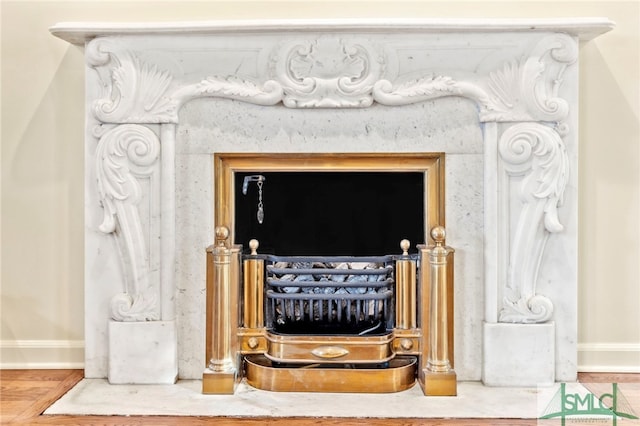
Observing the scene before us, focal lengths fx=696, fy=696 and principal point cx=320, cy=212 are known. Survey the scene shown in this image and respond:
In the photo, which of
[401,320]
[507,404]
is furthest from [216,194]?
[507,404]

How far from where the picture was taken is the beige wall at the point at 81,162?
312 cm

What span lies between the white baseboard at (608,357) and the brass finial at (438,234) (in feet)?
3.02

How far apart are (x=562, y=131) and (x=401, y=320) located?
104cm

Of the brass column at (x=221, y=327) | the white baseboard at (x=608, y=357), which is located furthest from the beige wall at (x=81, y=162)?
the brass column at (x=221, y=327)

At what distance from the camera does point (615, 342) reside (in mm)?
3182

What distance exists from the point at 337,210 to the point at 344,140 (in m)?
0.30

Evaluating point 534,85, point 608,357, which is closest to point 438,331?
point 608,357

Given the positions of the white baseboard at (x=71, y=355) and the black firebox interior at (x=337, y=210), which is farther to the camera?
the white baseboard at (x=71, y=355)

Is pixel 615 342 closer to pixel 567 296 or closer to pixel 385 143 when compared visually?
pixel 567 296

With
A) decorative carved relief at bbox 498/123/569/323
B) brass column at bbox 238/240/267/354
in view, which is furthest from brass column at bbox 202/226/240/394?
decorative carved relief at bbox 498/123/569/323

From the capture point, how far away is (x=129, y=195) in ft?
9.61

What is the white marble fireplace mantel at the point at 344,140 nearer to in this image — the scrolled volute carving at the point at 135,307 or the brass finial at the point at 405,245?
the scrolled volute carving at the point at 135,307

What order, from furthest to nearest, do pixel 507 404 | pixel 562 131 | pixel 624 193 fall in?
pixel 624 193 → pixel 562 131 → pixel 507 404

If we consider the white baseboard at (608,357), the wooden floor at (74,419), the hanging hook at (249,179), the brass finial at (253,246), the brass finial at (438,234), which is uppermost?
the hanging hook at (249,179)
